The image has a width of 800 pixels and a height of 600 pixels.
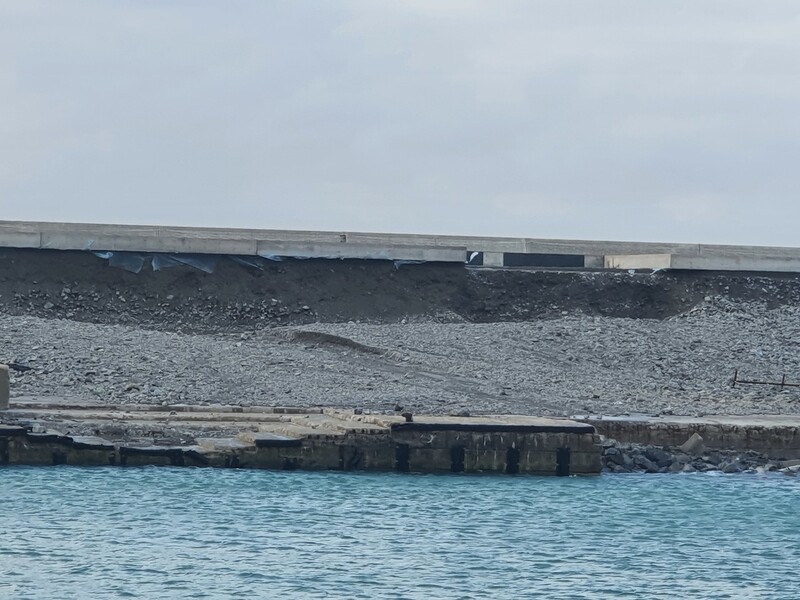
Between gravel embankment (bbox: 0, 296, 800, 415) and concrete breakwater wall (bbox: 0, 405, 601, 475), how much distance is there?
3.51m

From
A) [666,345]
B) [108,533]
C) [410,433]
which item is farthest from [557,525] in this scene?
[666,345]

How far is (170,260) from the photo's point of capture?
1524 inches

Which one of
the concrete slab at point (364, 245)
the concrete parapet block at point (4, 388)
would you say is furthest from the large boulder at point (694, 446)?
the concrete slab at point (364, 245)

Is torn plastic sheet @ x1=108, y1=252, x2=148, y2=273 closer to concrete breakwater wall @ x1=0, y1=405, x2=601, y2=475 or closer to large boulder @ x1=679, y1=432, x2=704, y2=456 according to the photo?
concrete breakwater wall @ x1=0, y1=405, x2=601, y2=475

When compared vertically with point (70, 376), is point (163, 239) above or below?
above

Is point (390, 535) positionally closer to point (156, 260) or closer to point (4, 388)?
point (4, 388)

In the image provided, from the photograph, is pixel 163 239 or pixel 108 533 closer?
pixel 108 533

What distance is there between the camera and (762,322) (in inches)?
1508

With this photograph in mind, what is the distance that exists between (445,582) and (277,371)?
13.5 m

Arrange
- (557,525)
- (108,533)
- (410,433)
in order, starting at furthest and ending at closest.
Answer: (410,433)
(557,525)
(108,533)

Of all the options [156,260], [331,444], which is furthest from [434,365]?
[156,260]

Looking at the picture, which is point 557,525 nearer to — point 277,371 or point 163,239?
point 277,371

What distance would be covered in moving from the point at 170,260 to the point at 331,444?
53.8ft

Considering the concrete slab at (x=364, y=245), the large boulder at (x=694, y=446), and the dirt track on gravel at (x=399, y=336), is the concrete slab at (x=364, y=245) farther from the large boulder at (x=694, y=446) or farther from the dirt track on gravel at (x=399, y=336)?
the large boulder at (x=694, y=446)
